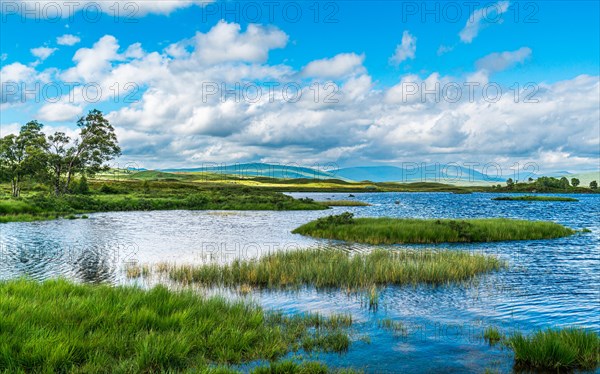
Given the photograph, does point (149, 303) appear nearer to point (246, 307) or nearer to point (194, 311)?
point (194, 311)

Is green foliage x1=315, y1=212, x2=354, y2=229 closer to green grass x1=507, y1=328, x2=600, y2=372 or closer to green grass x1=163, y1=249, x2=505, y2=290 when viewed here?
green grass x1=163, y1=249, x2=505, y2=290

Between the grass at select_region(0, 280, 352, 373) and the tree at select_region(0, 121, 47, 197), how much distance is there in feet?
287

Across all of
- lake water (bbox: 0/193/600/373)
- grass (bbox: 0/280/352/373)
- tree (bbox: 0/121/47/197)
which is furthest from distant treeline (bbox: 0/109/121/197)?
grass (bbox: 0/280/352/373)

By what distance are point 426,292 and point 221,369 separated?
46.0 feet

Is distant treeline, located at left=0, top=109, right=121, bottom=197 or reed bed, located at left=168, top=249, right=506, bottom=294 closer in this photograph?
reed bed, located at left=168, top=249, right=506, bottom=294

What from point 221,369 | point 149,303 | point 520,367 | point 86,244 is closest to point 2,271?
point 86,244

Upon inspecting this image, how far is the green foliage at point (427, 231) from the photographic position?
42875mm

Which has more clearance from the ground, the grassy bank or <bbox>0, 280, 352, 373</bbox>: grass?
the grassy bank

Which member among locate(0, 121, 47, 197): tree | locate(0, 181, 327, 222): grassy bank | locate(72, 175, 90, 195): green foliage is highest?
locate(0, 121, 47, 197): tree

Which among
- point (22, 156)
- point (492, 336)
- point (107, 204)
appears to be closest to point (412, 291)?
point (492, 336)

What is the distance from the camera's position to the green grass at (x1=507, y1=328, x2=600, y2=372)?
11.9 metres

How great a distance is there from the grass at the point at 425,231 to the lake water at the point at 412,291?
2.36 m

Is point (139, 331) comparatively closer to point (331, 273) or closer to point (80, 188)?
point (331, 273)

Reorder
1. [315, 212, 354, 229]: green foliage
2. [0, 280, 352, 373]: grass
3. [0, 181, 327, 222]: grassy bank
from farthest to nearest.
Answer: [0, 181, 327, 222]: grassy bank → [315, 212, 354, 229]: green foliage → [0, 280, 352, 373]: grass
